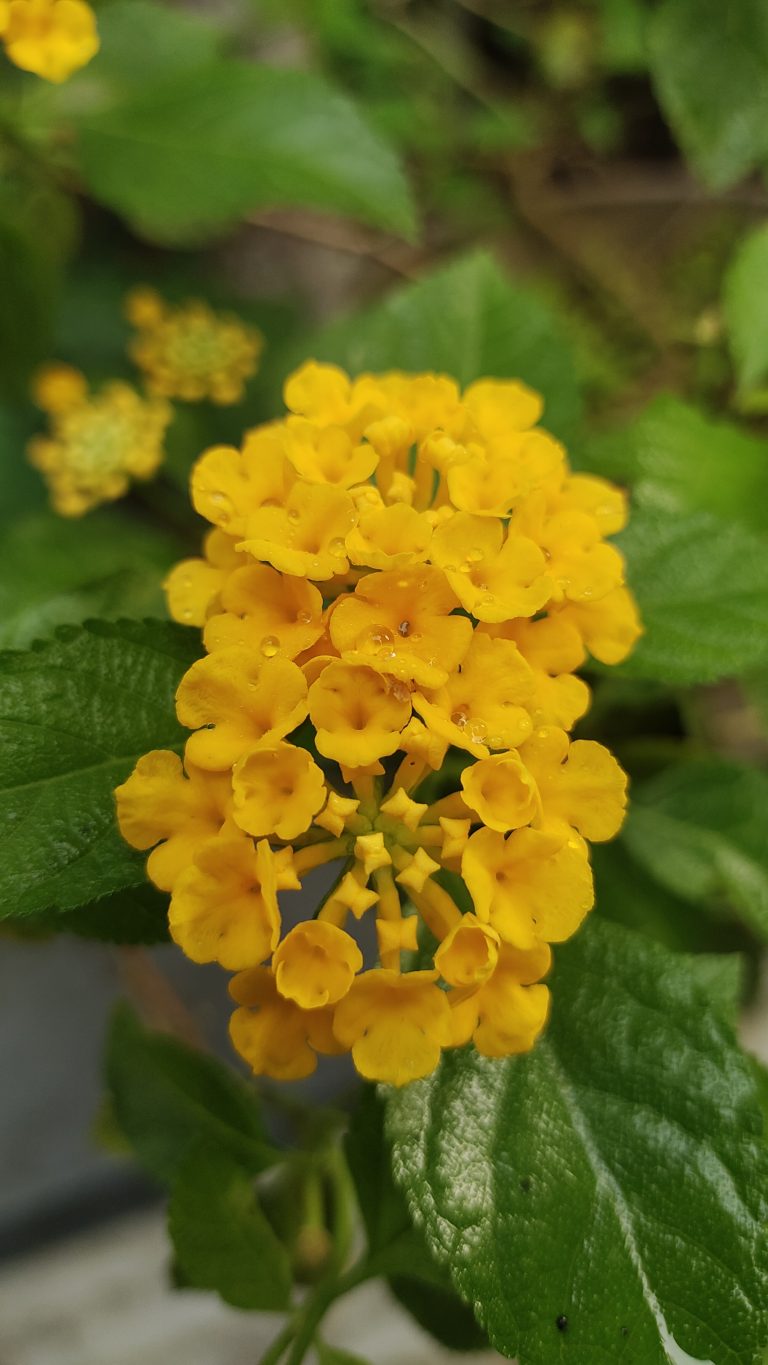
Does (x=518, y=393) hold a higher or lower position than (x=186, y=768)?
higher

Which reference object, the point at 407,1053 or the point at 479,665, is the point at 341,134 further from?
the point at 407,1053

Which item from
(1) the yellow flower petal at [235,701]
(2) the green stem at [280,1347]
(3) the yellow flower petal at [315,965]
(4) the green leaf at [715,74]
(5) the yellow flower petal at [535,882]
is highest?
(4) the green leaf at [715,74]

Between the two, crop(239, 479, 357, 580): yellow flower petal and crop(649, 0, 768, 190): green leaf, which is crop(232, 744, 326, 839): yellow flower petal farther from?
crop(649, 0, 768, 190): green leaf

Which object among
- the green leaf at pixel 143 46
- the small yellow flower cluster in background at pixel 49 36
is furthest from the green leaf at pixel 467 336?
the green leaf at pixel 143 46

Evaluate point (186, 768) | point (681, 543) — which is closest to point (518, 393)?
point (681, 543)

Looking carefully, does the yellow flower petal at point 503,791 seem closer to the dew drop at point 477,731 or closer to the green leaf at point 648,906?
the dew drop at point 477,731
